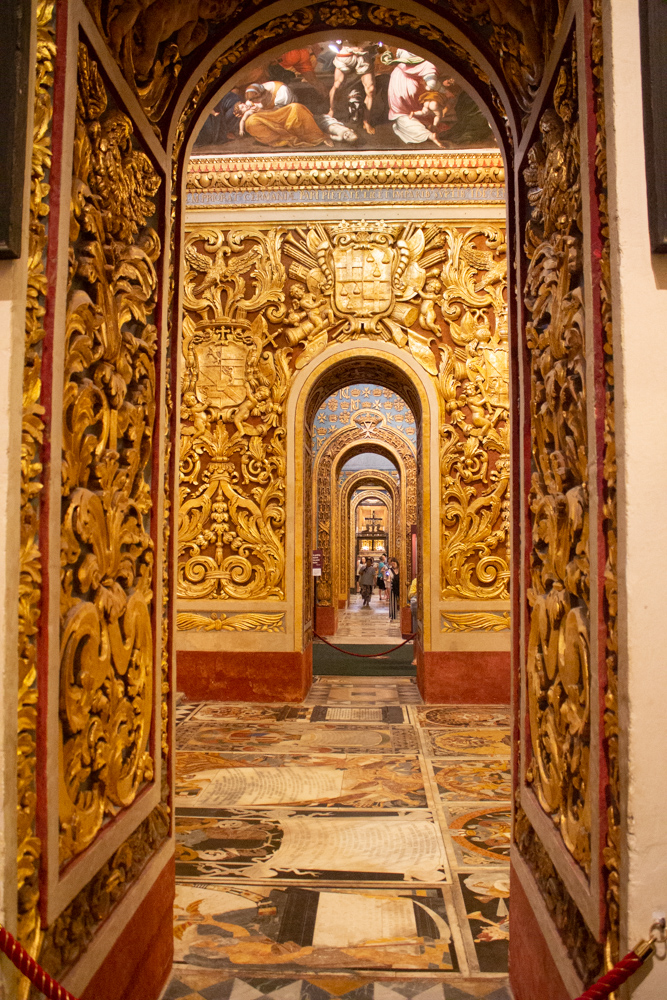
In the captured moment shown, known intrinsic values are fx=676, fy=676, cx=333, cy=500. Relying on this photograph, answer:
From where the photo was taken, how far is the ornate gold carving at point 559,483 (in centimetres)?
195

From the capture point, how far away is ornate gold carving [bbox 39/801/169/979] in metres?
1.84

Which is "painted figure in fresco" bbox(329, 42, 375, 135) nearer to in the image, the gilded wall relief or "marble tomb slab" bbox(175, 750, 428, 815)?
the gilded wall relief

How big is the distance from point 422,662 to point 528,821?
18.3ft

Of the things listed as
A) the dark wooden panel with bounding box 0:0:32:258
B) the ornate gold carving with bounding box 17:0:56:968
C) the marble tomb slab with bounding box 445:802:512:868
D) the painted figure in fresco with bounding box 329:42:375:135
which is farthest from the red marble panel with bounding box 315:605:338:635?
the dark wooden panel with bounding box 0:0:32:258

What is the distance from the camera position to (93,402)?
2201mm

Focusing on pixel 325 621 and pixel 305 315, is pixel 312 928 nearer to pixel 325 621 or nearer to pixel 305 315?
pixel 305 315

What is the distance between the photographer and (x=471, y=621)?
25.9 feet

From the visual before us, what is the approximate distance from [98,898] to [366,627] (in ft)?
48.9

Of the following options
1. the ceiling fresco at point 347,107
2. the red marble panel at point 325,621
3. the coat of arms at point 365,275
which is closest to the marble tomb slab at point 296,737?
the coat of arms at point 365,275

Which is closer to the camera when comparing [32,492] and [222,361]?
[32,492]

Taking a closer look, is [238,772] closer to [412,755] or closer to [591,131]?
[412,755]

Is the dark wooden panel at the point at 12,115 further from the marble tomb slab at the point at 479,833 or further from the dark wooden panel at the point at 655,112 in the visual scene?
the marble tomb slab at the point at 479,833

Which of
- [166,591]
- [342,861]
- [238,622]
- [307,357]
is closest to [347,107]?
[307,357]

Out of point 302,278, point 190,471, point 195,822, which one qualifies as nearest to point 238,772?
point 195,822
